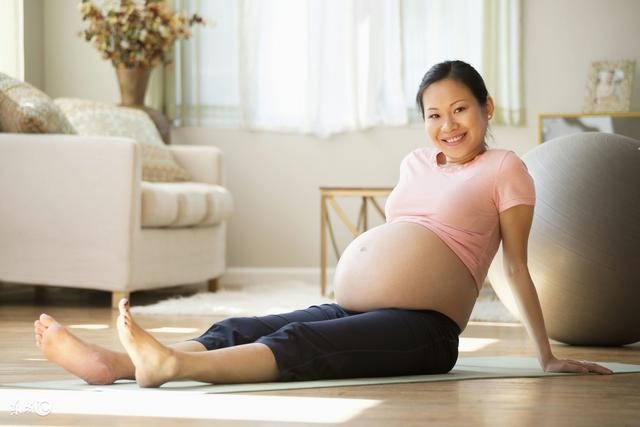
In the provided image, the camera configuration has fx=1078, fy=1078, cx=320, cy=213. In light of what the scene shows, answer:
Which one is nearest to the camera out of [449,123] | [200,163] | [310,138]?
[449,123]

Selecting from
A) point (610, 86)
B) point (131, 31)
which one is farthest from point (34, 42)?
point (610, 86)

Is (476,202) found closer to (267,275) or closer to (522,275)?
(522,275)

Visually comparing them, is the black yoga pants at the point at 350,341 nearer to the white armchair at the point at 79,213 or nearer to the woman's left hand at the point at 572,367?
the woman's left hand at the point at 572,367

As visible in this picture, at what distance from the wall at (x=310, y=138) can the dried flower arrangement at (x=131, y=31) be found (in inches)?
19.6

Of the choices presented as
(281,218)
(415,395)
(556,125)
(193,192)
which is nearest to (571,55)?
(556,125)

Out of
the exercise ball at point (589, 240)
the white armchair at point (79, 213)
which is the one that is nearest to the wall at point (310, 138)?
the white armchair at point (79, 213)

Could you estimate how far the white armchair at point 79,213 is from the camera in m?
4.44

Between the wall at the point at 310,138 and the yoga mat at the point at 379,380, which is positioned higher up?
the wall at the point at 310,138

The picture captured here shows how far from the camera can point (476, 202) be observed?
2.43m

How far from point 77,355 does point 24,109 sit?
2518 mm

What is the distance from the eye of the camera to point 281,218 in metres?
6.07

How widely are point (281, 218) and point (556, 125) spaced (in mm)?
1594

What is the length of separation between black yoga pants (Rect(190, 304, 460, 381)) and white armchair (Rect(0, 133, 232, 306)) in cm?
211

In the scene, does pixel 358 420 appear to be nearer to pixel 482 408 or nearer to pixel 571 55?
pixel 482 408
